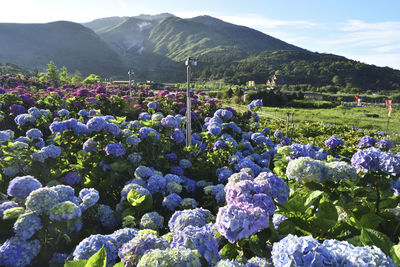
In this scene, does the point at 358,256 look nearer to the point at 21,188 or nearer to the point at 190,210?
the point at 190,210

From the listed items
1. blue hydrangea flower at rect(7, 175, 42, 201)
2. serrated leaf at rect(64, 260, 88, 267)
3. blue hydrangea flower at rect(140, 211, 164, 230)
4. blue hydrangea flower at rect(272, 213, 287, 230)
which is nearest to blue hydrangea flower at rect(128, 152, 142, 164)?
blue hydrangea flower at rect(140, 211, 164, 230)

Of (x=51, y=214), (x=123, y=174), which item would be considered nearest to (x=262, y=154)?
(x=123, y=174)

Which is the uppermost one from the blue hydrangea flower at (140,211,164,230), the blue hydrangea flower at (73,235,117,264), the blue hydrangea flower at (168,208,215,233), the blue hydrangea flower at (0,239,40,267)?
the blue hydrangea flower at (168,208,215,233)

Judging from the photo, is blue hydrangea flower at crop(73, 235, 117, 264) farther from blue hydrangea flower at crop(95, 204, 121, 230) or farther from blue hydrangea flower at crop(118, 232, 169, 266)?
blue hydrangea flower at crop(95, 204, 121, 230)

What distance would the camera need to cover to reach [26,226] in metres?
1.95

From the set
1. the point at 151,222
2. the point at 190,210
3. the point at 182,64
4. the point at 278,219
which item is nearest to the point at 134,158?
the point at 151,222

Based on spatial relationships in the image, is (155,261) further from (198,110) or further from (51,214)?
(198,110)

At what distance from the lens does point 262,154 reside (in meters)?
5.75

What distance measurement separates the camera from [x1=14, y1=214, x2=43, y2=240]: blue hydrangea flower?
194 centimetres

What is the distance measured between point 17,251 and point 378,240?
2.45m

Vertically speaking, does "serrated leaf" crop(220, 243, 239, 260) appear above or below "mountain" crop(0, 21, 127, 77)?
below

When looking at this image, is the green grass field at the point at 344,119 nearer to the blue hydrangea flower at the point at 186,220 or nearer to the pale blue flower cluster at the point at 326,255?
the blue hydrangea flower at the point at 186,220

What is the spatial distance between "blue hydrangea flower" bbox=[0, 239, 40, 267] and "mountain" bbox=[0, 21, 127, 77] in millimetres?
126151

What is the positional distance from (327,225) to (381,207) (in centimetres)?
93
